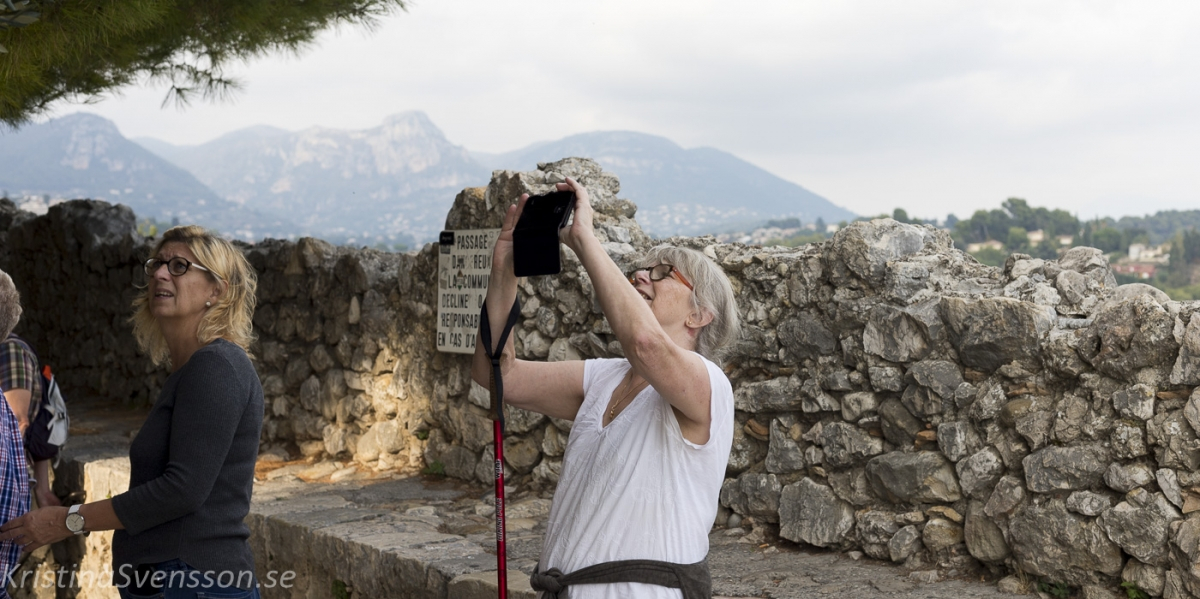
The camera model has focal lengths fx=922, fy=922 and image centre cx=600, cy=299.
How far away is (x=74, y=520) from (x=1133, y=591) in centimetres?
286

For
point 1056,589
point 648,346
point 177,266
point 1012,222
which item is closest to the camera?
point 648,346

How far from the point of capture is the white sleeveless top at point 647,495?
5.50 feet

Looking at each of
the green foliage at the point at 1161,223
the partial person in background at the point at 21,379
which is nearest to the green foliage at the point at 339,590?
the partial person in background at the point at 21,379

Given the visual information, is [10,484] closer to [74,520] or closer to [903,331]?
[74,520]

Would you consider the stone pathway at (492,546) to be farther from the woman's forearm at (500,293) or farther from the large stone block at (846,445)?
the woman's forearm at (500,293)

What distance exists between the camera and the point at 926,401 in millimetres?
3203

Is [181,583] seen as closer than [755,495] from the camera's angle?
Yes

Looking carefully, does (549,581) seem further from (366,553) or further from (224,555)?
(366,553)

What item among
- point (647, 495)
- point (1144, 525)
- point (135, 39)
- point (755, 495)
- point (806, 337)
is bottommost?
point (755, 495)

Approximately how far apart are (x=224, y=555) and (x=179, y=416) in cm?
33

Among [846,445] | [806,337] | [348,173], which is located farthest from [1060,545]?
[348,173]

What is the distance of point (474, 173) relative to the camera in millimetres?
47188

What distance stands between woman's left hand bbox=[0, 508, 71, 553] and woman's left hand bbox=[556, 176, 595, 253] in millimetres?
1326

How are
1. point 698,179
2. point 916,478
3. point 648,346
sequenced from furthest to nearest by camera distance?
point 698,179 → point 916,478 → point 648,346
